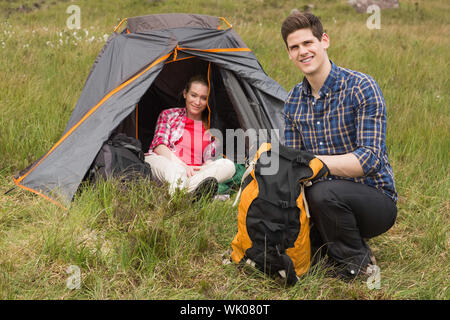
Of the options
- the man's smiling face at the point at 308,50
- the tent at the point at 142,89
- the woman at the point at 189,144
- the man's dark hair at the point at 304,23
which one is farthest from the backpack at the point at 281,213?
the tent at the point at 142,89

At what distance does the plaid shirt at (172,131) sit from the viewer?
13.3ft

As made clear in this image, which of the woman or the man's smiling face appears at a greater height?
the man's smiling face

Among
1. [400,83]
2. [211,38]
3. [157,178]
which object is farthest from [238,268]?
[400,83]

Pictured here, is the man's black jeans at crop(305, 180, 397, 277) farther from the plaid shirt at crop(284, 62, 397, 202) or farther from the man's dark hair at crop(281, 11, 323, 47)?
the man's dark hair at crop(281, 11, 323, 47)

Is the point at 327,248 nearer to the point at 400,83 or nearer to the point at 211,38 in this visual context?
the point at 211,38

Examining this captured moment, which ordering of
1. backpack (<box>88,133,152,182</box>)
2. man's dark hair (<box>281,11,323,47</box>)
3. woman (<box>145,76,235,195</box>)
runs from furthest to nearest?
woman (<box>145,76,235,195</box>) → backpack (<box>88,133,152,182</box>) → man's dark hair (<box>281,11,323,47</box>)

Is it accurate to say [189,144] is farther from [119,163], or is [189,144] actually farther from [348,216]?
[348,216]

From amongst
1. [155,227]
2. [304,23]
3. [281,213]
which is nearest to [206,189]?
[155,227]

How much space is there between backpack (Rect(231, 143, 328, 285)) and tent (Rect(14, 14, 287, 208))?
1.38 meters

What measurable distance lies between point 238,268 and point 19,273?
3.70 feet

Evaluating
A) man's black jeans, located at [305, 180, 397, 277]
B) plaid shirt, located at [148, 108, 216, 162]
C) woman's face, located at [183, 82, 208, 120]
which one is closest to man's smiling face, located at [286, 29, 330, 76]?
man's black jeans, located at [305, 180, 397, 277]

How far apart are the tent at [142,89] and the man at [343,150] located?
1345 mm

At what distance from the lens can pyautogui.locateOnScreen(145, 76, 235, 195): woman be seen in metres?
3.72

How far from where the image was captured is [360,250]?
2.47 meters
